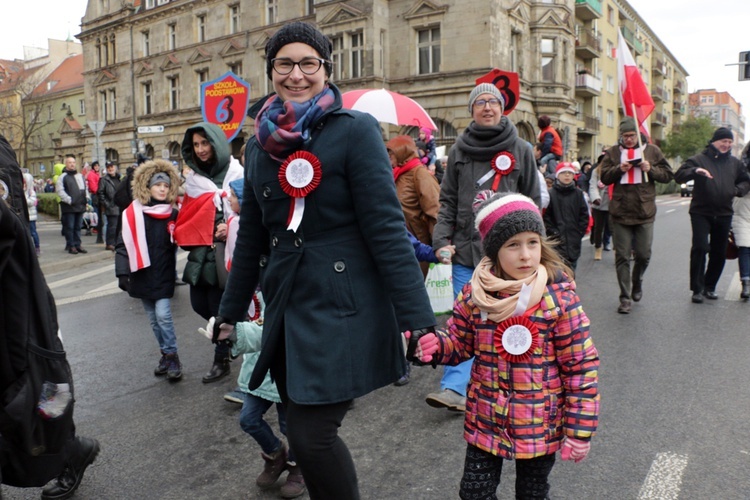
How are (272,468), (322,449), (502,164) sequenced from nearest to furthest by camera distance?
(322,449) → (272,468) → (502,164)

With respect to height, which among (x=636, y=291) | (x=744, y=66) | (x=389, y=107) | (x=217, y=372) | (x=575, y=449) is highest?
(x=744, y=66)

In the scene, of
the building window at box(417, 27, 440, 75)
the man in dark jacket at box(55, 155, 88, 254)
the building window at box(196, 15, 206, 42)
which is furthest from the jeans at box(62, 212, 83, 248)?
the building window at box(196, 15, 206, 42)

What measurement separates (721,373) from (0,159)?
4.95m

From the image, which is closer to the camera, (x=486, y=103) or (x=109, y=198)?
(x=486, y=103)

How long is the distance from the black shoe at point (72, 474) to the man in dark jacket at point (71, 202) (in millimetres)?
11781

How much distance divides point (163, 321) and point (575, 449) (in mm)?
3728

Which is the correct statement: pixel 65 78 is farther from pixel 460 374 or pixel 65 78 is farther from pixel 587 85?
pixel 460 374

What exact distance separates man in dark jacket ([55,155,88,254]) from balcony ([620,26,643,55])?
158ft

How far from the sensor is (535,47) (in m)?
31.7

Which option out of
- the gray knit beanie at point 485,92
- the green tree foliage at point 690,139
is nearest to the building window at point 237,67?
the gray knit beanie at point 485,92

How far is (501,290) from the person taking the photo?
2.54 meters

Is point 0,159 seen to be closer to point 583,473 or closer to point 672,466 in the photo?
point 583,473

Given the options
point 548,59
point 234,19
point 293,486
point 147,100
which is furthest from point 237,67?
point 293,486

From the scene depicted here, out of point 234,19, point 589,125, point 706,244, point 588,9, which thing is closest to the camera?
point 706,244
